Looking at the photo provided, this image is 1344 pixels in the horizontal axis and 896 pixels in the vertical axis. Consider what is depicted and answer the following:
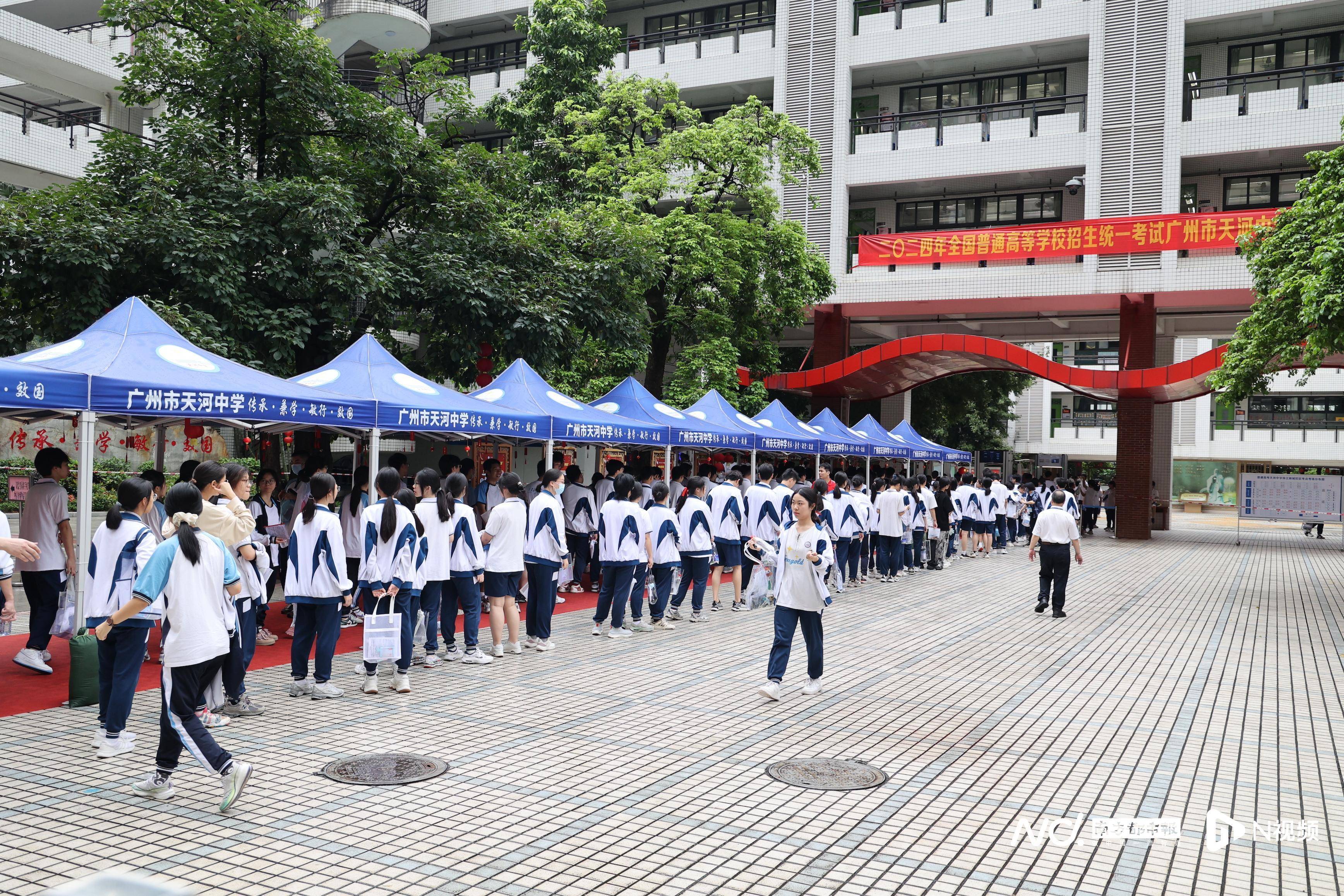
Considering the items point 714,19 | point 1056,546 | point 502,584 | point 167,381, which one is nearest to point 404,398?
point 502,584

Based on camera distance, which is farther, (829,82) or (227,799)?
(829,82)

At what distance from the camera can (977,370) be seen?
2678 cm

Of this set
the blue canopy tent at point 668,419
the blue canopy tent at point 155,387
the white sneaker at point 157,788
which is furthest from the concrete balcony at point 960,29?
the white sneaker at point 157,788

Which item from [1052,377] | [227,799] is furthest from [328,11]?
[227,799]

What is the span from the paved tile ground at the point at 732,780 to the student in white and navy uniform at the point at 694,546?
1198 mm

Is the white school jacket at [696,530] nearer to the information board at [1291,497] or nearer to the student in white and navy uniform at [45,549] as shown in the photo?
the student in white and navy uniform at [45,549]

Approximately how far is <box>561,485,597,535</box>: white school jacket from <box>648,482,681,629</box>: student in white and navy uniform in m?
2.05

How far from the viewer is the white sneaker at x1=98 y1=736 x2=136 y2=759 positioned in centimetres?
572

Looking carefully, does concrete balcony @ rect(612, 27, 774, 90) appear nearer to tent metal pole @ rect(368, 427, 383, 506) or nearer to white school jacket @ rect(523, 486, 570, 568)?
tent metal pole @ rect(368, 427, 383, 506)

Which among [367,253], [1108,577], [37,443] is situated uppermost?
[367,253]

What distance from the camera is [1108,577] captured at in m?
16.9

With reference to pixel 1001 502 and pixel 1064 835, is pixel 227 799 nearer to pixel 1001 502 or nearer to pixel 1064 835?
pixel 1064 835

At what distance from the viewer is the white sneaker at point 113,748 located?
5723 millimetres

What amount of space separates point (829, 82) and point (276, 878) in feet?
91.3
